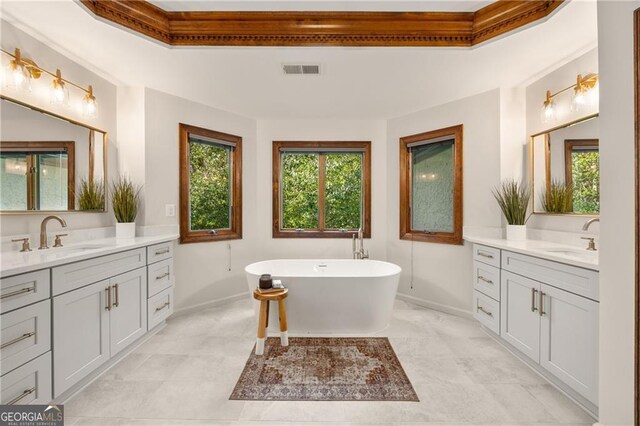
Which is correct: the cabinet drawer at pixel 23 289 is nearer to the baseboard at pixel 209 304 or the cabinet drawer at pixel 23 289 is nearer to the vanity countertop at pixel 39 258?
the vanity countertop at pixel 39 258

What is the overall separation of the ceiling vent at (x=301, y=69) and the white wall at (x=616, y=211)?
5.79ft

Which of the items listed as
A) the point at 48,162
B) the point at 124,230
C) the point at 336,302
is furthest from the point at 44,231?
the point at 336,302

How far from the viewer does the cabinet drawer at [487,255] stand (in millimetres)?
2334

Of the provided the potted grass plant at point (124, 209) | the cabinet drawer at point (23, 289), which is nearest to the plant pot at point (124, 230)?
the potted grass plant at point (124, 209)

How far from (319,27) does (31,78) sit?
2052 mm

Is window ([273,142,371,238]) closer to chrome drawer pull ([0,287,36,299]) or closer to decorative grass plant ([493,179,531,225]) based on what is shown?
decorative grass plant ([493,179,531,225])

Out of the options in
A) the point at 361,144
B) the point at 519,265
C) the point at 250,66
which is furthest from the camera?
the point at 361,144

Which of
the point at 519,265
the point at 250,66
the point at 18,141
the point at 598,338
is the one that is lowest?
the point at 598,338

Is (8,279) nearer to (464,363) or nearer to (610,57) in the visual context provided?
(464,363)

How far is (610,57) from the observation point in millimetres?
1362

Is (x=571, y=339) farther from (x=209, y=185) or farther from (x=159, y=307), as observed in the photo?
(x=209, y=185)

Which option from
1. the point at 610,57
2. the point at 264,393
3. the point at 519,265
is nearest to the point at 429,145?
the point at 519,265

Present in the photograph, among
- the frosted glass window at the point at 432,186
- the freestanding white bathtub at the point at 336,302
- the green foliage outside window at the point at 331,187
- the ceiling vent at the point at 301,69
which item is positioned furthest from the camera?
the green foliage outside window at the point at 331,187

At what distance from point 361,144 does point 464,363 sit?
264cm
